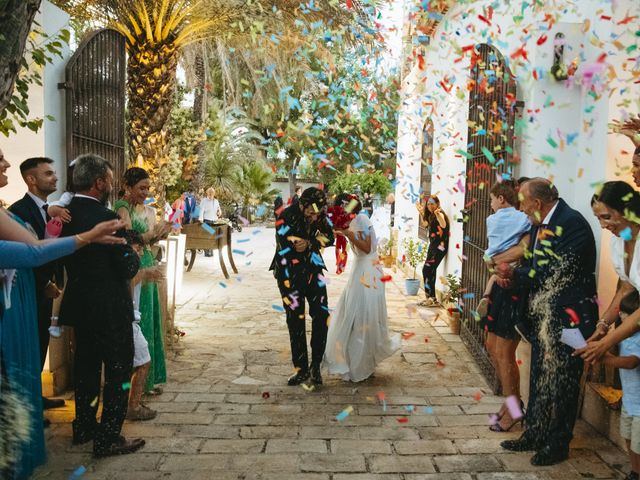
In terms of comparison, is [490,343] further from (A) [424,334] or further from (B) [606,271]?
(A) [424,334]

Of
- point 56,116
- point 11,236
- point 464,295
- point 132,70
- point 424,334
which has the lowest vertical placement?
point 424,334

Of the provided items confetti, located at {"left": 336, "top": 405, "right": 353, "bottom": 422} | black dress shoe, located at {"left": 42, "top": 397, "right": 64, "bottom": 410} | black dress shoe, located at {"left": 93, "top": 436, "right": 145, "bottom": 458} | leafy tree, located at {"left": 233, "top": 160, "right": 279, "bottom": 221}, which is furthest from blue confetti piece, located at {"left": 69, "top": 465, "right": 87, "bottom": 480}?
leafy tree, located at {"left": 233, "top": 160, "right": 279, "bottom": 221}

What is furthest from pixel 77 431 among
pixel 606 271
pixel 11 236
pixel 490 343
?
pixel 606 271

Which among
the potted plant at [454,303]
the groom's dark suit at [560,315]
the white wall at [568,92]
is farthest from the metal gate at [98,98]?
the groom's dark suit at [560,315]

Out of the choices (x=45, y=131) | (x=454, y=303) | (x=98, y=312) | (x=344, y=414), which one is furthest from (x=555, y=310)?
(x=45, y=131)

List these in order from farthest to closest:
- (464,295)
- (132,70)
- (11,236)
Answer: (132,70), (464,295), (11,236)

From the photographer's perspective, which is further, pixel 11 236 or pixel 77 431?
pixel 77 431

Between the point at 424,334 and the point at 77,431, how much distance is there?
15.9 ft

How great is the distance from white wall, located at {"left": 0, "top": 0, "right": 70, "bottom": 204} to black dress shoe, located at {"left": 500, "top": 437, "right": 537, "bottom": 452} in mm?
5085

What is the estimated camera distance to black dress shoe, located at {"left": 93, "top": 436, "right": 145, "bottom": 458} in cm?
400

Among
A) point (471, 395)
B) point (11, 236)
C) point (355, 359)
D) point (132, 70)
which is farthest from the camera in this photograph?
point (132, 70)

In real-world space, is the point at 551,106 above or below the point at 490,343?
above

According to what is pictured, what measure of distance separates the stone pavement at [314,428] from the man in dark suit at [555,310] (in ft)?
0.81

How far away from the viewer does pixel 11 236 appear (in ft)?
10.5
